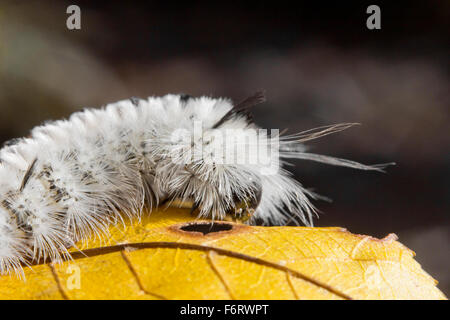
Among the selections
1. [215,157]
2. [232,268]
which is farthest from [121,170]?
[232,268]

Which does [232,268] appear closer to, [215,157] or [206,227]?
[206,227]

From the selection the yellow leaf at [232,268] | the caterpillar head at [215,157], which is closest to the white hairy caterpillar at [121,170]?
the caterpillar head at [215,157]

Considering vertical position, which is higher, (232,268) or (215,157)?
(215,157)

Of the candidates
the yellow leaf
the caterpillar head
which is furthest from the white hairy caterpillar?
the yellow leaf

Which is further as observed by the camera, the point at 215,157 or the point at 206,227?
the point at 215,157

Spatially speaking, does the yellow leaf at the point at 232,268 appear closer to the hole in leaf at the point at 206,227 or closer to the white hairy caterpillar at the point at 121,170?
the hole in leaf at the point at 206,227

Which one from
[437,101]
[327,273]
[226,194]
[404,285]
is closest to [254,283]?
[327,273]
